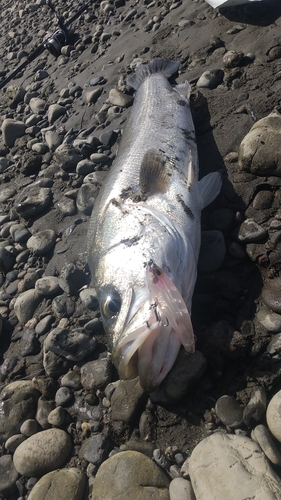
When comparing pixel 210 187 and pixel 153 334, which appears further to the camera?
pixel 210 187

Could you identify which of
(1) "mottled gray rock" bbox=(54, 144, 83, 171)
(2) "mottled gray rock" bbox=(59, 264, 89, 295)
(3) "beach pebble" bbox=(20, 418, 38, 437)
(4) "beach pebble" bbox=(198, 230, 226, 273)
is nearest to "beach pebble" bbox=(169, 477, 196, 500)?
(3) "beach pebble" bbox=(20, 418, 38, 437)

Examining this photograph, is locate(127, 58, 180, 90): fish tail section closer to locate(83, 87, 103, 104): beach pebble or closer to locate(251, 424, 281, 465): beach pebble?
locate(83, 87, 103, 104): beach pebble

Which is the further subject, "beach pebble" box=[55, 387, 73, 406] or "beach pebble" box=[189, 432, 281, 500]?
"beach pebble" box=[55, 387, 73, 406]

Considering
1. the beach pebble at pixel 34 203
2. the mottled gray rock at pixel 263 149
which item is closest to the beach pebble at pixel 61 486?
the mottled gray rock at pixel 263 149

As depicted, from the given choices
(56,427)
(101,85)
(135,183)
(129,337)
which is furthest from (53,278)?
(101,85)

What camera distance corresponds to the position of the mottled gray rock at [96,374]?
145 inches

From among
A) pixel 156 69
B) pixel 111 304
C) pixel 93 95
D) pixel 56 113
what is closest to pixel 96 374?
pixel 111 304

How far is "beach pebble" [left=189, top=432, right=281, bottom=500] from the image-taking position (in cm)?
248

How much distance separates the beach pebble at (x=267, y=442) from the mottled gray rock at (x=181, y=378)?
587mm

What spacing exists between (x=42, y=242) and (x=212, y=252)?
7.88 feet

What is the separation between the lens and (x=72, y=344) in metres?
3.97

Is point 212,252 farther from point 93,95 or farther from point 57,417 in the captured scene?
point 93,95

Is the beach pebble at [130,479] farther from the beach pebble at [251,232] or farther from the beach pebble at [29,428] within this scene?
the beach pebble at [251,232]

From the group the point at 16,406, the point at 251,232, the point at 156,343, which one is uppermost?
the point at 156,343
